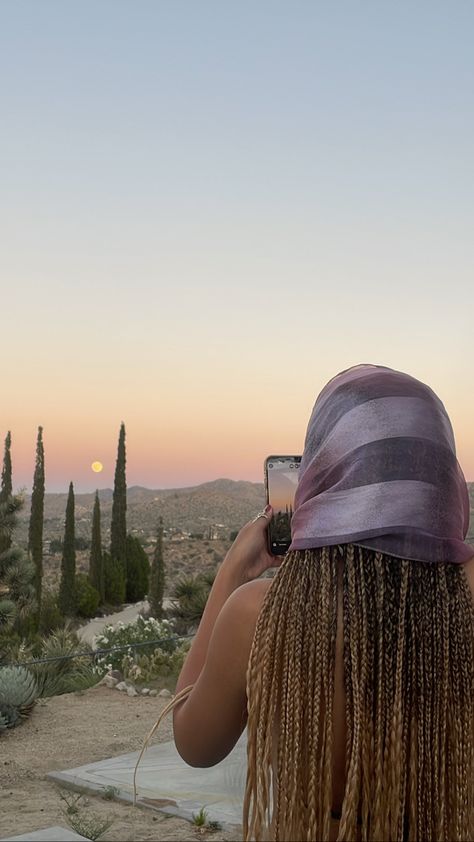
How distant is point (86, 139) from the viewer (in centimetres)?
1339

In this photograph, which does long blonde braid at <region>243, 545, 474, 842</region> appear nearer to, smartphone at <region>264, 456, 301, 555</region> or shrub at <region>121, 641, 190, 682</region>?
smartphone at <region>264, 456, 301, 555</region>

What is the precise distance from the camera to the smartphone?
5.36 ft

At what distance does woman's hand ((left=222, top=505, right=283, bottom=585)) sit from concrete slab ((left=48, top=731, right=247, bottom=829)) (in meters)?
2.69

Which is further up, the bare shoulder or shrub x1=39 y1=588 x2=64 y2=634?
the bare shoulder

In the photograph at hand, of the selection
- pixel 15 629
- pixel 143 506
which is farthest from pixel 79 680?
pixel 143 506

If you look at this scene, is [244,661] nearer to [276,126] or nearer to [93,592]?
[276,126]

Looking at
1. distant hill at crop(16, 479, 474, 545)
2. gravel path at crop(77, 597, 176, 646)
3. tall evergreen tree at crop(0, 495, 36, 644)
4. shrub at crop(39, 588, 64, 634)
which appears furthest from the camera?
distant hill at crop(16, 479, 474, 545)

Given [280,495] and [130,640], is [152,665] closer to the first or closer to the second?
[130,640]

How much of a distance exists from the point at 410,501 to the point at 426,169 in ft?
34.2

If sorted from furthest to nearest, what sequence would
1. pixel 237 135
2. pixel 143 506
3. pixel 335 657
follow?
pixel 143 506, pixel 237 135, pixel 335 657

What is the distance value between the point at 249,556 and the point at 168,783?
3.68 m

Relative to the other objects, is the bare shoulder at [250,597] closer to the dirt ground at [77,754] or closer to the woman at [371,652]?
the woman at [371,652]

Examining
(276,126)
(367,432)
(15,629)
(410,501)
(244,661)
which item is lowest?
(15,629)

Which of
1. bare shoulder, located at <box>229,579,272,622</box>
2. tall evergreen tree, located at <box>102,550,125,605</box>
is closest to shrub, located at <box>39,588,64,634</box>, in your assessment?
tall evergreen tree, located at <box>102,550,125,605</box>
